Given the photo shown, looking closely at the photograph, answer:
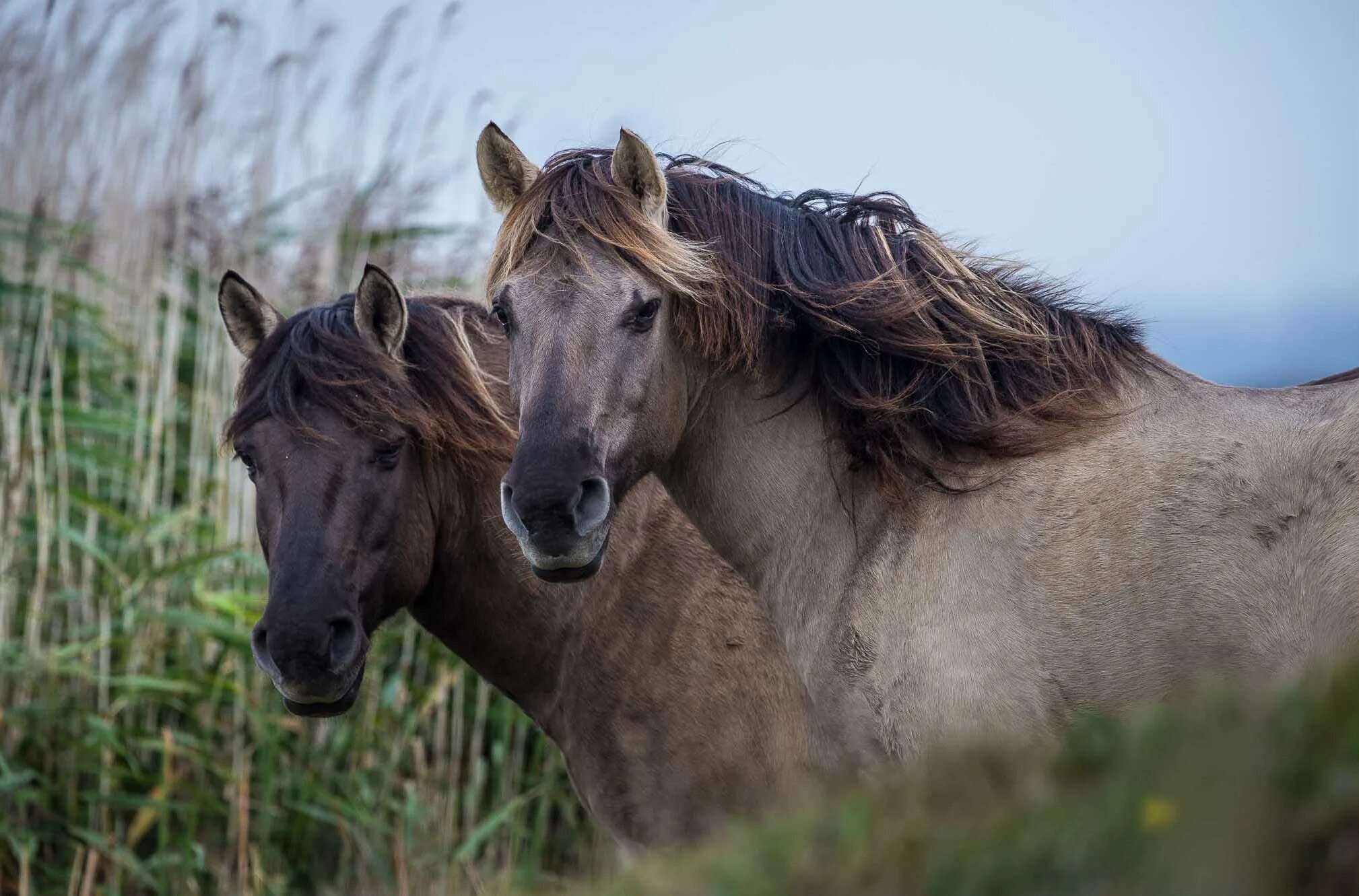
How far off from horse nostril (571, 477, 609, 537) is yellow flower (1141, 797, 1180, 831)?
209 cm

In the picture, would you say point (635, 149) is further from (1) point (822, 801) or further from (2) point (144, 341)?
(2) point (144, 341)

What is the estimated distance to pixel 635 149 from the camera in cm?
331

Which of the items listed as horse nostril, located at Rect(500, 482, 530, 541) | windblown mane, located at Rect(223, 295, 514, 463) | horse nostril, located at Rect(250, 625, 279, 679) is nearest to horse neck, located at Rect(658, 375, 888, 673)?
horse nostril, located at Rect(500, 482, 530, 541)

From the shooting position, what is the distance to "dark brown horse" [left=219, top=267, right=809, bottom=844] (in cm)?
366

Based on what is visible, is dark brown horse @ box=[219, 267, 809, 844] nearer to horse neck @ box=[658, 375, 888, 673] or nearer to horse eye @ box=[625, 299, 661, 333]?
horse neck @ box=[658, 375, 888, 673]

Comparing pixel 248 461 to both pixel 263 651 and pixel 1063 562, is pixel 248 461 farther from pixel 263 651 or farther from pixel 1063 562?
pixel 1063 562

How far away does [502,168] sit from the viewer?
3.57 metres

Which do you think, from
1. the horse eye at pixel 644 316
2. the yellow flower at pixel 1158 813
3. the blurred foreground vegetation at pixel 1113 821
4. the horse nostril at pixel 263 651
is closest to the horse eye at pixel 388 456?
the horse nostril at pixel 263 651

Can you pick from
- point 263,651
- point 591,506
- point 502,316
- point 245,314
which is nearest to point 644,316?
point 502,316

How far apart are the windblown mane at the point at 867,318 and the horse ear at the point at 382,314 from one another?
690 mm

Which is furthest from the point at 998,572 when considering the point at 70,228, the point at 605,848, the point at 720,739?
the point at 70,228

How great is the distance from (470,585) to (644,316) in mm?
1291

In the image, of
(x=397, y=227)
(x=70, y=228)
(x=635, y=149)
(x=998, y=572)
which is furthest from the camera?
(x=397, y=227)

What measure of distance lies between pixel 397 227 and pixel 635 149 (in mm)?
4334
